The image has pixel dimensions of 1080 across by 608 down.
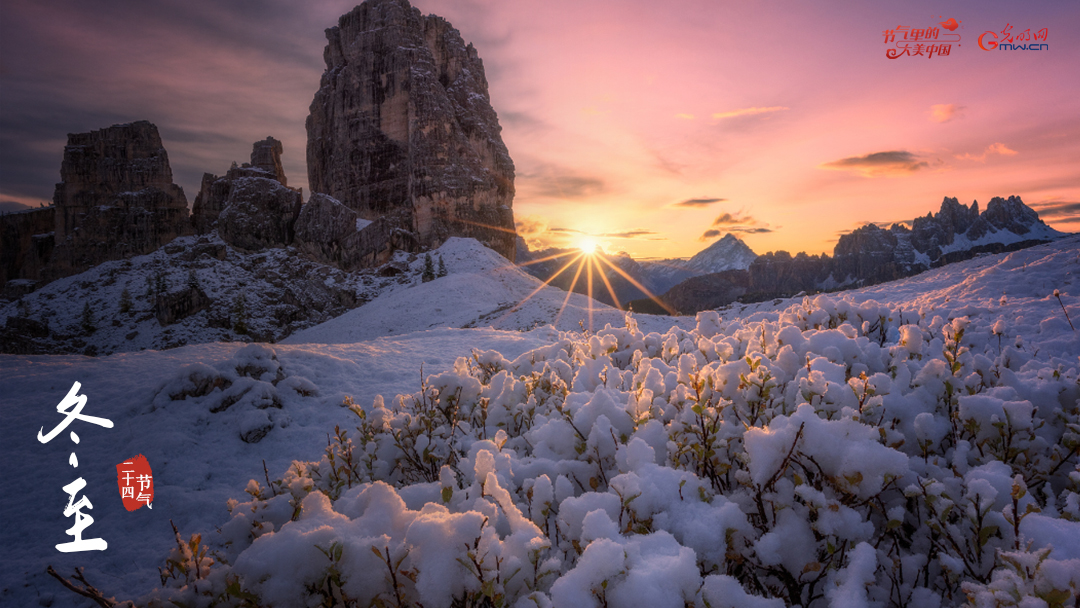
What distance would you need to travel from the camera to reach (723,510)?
1.32 metres

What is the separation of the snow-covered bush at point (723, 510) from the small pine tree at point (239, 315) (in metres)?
32.6

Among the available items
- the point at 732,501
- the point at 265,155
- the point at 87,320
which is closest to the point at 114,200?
the point at 265,155

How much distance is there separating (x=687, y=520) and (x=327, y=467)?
188 cm

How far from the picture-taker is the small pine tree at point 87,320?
102 feet

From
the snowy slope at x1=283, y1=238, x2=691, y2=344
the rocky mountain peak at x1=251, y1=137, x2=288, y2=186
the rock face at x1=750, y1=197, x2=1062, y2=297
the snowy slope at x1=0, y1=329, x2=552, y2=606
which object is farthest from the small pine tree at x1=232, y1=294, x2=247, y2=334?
the rock face at x1=750, y1=197, x2=1062, y2=297

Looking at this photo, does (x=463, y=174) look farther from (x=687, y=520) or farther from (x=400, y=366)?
(x=687, y=520)

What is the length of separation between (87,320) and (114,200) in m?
43.9

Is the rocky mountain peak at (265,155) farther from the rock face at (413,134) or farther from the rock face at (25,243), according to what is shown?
the rock face at (25,243)

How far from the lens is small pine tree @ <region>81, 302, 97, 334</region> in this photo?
3116 cm

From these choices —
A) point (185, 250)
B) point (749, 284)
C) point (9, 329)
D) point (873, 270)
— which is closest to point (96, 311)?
point (9, 329)

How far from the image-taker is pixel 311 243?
39.9 m

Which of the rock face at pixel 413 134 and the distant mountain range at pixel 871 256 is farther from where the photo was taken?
the distant mountain range at pixel 871 256

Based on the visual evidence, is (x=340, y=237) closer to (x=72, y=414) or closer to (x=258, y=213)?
(x=258, y=213)

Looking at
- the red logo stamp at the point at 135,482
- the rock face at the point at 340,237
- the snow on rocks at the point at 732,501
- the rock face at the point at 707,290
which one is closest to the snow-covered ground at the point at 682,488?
the snow on rocks at the point at 732,501
